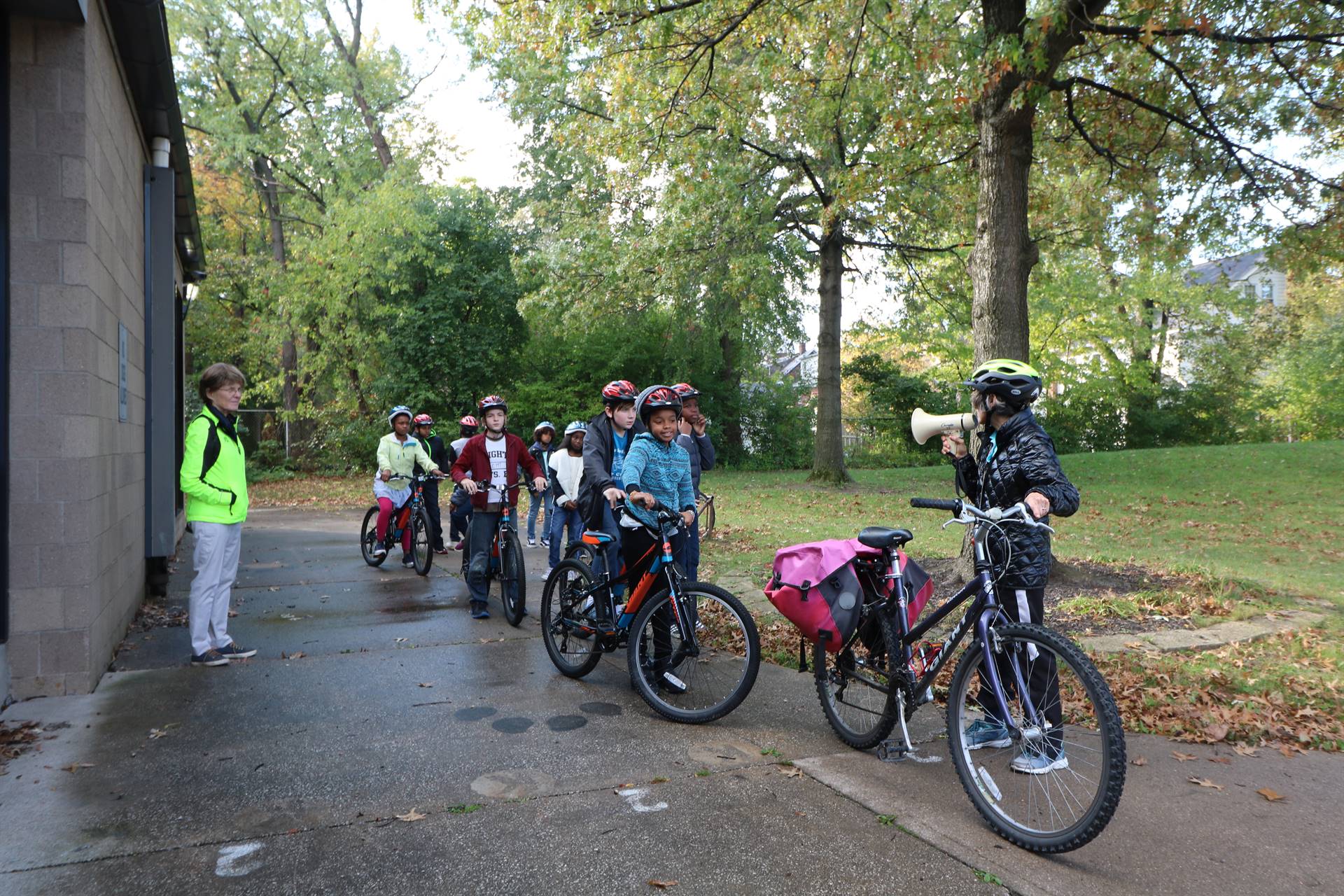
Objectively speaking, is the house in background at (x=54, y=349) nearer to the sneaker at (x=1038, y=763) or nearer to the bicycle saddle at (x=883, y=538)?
the bicycle saddle at (x=883, y=538)

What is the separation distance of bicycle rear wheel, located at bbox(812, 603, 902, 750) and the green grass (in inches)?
198

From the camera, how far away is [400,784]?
13.6ft

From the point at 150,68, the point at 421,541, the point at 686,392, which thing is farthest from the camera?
Answer: the point at 421,541

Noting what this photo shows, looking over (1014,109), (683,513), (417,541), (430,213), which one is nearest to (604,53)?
(1014,109)

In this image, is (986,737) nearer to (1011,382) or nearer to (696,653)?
(1011,382)

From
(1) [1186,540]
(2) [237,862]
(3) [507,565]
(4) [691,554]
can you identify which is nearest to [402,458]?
(3) [507,565]

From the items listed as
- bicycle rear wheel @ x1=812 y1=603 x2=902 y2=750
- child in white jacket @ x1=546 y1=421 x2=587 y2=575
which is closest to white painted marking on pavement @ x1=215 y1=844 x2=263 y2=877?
bicycle rear wheel @ x1=812 y1=603 x2=902 y2=750

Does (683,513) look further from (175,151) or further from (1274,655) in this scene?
(175,151)

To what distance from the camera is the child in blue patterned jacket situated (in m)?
5.51

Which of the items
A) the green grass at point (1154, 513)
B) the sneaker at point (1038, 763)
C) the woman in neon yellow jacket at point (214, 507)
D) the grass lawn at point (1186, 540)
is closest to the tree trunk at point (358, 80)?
the grass lawn at point (1186, 540)

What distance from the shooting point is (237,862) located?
340 centimetres

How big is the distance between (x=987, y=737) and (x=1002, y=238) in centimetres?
601

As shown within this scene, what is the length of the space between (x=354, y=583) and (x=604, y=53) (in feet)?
20.5

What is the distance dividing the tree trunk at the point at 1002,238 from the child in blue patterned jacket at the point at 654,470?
3944 millimetres
